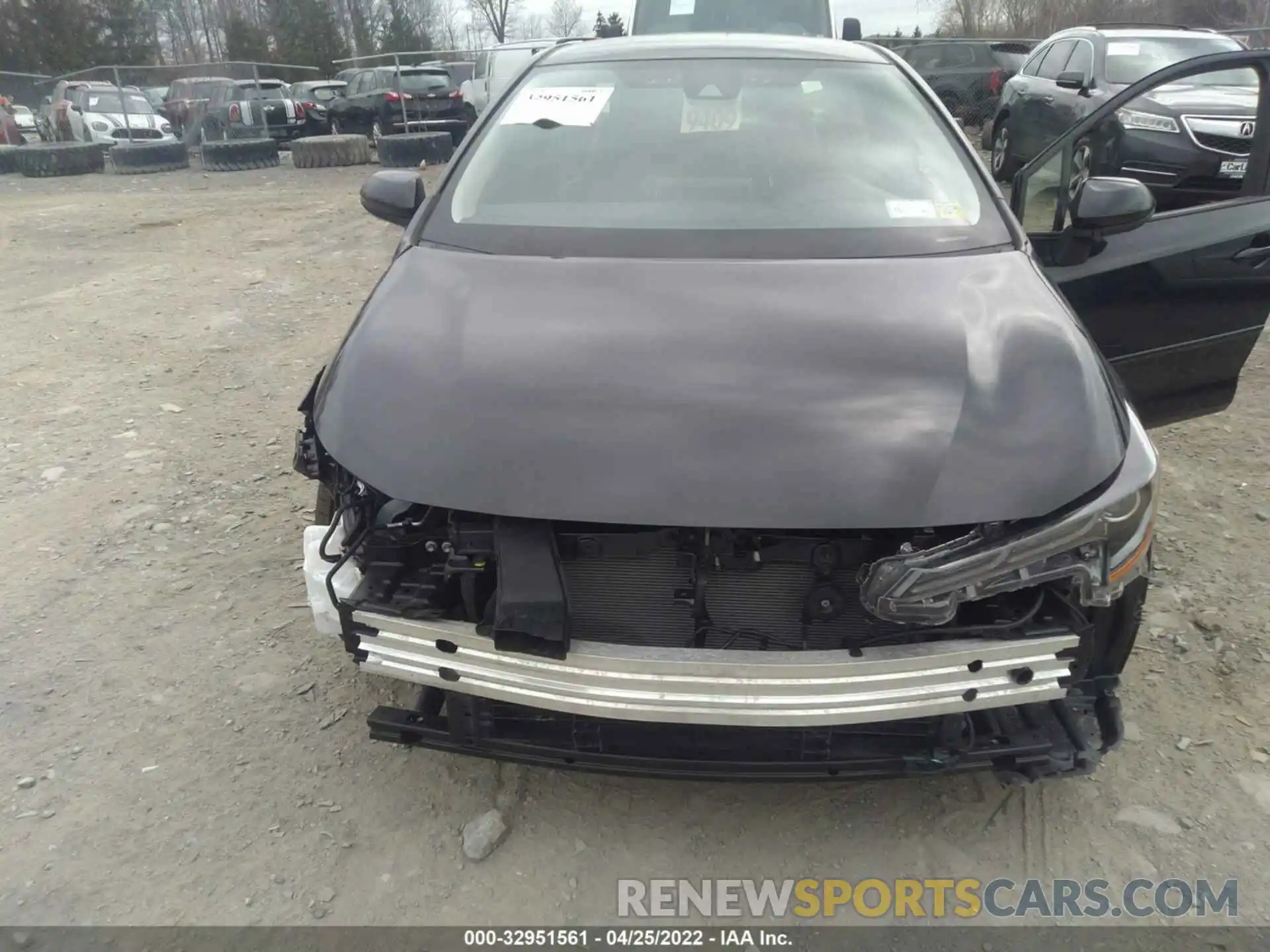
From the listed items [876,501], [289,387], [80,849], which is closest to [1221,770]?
[876,501]

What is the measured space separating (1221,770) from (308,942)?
88.8 inches

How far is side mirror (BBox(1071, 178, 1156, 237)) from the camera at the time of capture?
275 centimetres

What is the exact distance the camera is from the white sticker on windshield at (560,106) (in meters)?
2.96

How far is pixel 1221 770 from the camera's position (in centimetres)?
234

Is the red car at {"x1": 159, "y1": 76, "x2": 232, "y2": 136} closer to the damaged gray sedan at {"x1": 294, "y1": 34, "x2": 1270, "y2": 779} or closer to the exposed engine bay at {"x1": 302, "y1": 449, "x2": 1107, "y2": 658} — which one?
the damaged gray sedan at {"x1": 294, "y1": 34, "x2": 1270, "y2": 779}

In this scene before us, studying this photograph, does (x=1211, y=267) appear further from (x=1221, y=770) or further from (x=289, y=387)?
(x=289, y=387)

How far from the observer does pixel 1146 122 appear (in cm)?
705

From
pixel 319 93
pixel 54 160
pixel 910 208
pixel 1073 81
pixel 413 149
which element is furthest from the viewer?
pixel 319 93

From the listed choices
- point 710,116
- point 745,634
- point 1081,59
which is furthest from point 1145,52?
point 745,634

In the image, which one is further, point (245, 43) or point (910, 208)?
point (245, 43)

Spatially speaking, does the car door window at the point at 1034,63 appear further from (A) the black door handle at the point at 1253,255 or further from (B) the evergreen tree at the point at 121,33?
(B) the evergreen tree at the point at 121,33

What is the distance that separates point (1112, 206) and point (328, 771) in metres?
2.79

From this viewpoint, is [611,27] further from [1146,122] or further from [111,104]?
[111,104]

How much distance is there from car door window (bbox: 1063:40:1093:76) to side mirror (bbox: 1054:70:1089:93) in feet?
0.07
